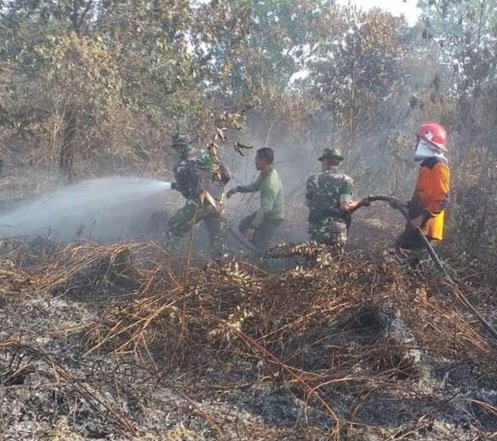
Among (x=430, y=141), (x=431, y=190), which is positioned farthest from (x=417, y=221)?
(x=430, y=141)

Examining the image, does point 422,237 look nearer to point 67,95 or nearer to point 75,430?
point 75,430

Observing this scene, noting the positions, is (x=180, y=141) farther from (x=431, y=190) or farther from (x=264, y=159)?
(x=431, y=190)

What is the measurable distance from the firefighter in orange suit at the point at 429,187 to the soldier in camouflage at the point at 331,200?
829 mm

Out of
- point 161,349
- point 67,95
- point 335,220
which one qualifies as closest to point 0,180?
point 67,95

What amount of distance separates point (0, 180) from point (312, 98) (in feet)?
22.0

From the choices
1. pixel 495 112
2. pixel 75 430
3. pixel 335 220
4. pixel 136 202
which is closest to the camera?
pixel 75 430

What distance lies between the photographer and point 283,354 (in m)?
4.59

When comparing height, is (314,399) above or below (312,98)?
below

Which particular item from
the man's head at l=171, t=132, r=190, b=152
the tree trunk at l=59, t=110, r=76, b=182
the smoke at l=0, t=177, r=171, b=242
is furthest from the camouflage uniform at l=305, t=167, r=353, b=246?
the tree trunk at l=59, t=110, r=76, b=182

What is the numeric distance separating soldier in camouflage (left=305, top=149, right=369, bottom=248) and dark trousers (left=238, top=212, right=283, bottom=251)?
1.11 m

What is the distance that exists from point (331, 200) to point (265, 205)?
1.10 metres

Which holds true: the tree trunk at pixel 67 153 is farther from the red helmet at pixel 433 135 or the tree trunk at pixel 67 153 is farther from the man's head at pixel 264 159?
the red helmet at pixel 433 135

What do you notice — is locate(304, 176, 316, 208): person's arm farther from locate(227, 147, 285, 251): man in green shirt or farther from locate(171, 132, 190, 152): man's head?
locate(171, 132, 190, 152): man's head

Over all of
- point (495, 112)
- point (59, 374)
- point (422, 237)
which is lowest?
point (59, 374)
